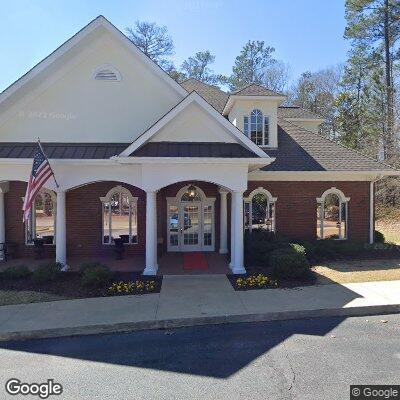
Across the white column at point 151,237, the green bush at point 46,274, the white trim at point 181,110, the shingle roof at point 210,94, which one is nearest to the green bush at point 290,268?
the white trim at point 181,110

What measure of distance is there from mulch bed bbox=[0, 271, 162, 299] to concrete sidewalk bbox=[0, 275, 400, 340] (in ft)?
1.88

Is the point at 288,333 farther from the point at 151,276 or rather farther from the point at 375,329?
the point at 151,276

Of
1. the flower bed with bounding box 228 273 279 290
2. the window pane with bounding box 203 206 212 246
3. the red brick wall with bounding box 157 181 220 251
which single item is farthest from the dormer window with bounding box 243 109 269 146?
the flower bed with bounding box 228 273 279 290

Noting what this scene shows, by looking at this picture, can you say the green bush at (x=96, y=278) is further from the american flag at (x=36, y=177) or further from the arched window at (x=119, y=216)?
the arched window at (x=119, y=216)

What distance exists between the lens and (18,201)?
14.9 meters

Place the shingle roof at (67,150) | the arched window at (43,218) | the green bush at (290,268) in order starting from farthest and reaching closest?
the arched window at (43,218)
the shingle roof at (67,150)
the green bush at (290,268)

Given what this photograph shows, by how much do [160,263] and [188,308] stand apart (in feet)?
17.6

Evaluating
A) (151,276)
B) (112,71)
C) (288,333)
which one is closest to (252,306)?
(288,333)

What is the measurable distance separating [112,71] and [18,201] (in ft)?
21.0

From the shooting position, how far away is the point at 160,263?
1362cm

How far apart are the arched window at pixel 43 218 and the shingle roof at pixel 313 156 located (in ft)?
29.3

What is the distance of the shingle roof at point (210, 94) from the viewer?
1908 centimetres

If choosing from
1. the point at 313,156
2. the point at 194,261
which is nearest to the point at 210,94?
the point at 313,156

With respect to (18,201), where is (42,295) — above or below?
below
